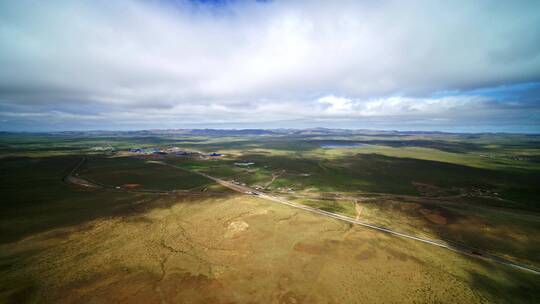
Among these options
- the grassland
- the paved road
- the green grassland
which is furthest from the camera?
the green grassland

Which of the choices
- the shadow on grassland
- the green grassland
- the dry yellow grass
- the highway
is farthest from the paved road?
the green grassland

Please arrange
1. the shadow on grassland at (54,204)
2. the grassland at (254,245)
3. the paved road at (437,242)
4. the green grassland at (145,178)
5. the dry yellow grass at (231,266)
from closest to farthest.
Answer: the dry yellow grass at (231,266) < the grassland at (254,245) < the paved road at (437,242) < the shadow on grassland at (54,204) < the green grassland at (145,178)

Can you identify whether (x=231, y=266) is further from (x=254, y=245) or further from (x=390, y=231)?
(x=390, y=231)

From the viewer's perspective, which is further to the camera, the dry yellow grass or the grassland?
the grassland

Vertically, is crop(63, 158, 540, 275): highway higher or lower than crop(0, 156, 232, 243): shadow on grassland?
lower

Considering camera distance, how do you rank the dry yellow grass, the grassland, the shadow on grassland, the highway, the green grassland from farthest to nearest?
the green grassland, the shadow on grassland, the highway, the grassland, the dry yellow grass

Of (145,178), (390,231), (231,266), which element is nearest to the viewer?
(231,266)

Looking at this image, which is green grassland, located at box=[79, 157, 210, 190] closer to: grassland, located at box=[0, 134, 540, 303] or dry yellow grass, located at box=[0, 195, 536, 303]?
grassland, located at box=[0, 134, 540, 303]

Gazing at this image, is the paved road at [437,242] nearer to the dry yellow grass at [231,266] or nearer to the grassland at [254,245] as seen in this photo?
the grassland at [254,245]

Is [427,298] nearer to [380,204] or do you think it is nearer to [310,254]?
[310,254]

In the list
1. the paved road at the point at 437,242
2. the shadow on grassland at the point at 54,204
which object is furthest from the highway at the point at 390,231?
the shadow on grassland at the point at 54,204

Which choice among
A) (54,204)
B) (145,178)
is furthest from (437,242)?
(145,178)
